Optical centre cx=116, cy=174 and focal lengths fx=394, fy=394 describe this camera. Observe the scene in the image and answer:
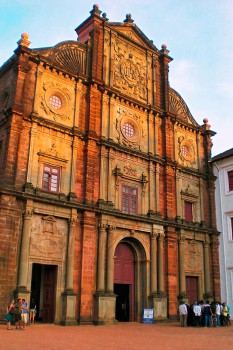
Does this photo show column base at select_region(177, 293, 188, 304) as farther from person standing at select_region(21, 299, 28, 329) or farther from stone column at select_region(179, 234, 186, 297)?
person standing at select_region(21, 299, 28, 329)

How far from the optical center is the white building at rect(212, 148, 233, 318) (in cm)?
3010

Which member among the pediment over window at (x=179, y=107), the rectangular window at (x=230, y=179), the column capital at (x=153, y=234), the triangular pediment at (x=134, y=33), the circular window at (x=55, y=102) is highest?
the triangular pediment at (x=134, y=33)

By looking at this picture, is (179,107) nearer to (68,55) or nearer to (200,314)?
(68,55)

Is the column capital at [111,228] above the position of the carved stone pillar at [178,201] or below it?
below

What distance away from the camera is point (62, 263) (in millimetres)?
22203

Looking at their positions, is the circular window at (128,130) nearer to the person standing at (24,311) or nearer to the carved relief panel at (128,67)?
the carved relief panel at (128,67)

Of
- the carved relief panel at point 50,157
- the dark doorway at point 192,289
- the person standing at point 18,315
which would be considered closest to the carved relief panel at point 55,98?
the carved relief panel at point 50,157

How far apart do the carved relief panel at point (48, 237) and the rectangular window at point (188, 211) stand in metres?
11.0

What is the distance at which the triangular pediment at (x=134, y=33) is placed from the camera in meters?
30.1

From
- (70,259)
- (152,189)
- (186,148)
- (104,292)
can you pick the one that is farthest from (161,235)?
(186,148)

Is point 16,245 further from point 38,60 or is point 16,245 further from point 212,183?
point 212,183

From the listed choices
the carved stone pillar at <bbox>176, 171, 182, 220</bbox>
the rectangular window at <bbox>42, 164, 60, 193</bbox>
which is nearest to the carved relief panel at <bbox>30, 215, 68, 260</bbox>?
the rectangular window at <bbox>42, 164, 60, 193</bbox>

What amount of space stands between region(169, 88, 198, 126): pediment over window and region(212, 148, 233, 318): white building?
399 centimetres

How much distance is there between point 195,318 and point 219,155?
1597 centimetres
